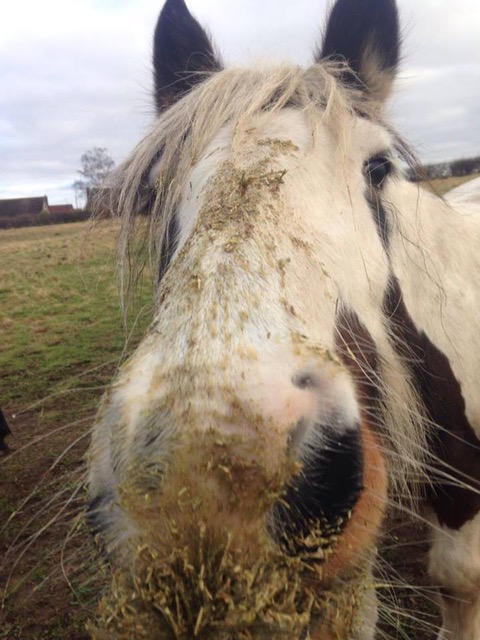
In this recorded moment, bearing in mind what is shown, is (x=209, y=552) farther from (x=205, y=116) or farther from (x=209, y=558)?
(x=205, y=116)

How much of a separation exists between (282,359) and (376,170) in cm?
116

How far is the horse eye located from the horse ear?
0.49m

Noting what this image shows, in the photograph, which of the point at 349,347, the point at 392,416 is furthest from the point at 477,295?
the point at 349,347

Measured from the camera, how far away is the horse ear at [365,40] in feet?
7.86

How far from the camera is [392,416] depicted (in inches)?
82.6

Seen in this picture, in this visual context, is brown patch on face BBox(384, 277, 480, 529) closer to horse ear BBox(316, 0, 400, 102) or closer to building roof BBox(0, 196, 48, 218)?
horse ear BBox(316, 0, 400, 102)

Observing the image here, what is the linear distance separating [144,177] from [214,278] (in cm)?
116

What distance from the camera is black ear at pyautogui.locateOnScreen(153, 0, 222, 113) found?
9.11 ft

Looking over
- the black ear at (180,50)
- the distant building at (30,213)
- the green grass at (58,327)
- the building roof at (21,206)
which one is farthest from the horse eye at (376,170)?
the building roof at (21,206)

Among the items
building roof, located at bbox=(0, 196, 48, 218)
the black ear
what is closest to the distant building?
building roof, located at bbox=(0, 196, 48, 218)

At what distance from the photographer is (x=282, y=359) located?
1.31 metres

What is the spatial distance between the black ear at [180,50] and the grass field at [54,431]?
88cm

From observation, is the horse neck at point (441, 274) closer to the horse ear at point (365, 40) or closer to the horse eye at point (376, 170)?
the horse eye at point (376, 170)

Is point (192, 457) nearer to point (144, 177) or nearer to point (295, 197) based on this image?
point (295, 197)
